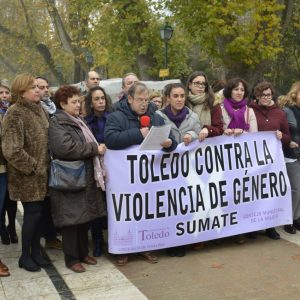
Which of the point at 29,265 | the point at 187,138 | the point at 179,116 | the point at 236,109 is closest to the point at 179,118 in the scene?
the point at 179,116

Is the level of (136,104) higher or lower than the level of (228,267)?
higher

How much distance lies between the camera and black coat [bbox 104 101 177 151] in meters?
4.84

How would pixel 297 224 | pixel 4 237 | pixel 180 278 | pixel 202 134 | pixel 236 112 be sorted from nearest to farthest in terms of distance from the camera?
pixel 180 278 → pixel 202 134 → pixel 236 112 → pixel 4 237 → pixel 297 224

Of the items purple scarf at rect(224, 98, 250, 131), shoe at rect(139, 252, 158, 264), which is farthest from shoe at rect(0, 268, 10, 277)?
purple scarf at rect(224, 98, 250, 131)

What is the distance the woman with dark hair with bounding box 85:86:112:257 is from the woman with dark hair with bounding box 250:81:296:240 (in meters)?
1.74

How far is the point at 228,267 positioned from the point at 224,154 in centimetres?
125

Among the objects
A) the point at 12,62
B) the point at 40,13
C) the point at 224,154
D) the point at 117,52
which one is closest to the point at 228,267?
the point at 224,154

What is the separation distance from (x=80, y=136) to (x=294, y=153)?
2.71m

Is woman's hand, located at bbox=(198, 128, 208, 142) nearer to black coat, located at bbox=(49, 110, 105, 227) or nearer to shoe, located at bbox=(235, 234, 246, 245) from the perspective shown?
black coat, located at bbox=(49, 110, 105, 227)

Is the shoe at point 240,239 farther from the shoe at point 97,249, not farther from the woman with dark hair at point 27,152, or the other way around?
the woman with dark hair at point 27,152

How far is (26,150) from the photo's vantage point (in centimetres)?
467

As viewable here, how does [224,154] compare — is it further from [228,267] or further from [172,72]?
[172,72]

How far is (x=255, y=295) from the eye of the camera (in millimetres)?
4121

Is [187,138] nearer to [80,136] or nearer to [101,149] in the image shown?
[101,149]
